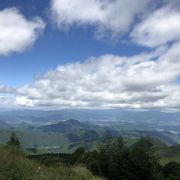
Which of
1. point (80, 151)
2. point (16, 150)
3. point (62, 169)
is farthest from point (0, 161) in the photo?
point (80, 151)

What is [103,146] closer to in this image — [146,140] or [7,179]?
[146,140]

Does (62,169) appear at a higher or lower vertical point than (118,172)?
higher

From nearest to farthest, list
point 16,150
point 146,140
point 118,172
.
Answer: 1. point 16,150
2. point 118,172
3. point 146,140

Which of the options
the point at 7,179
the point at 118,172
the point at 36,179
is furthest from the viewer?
the point at 118,172

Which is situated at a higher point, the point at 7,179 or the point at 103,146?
the point at 7,179

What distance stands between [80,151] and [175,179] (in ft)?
79.7

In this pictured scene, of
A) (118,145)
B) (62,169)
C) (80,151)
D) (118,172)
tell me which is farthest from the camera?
(118,145)

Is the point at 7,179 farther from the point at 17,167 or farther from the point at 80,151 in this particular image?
the point at 80,151

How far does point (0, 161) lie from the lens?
10055 millimetres

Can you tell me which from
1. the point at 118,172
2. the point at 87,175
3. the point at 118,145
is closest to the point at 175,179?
the point at 118,172

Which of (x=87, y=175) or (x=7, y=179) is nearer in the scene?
(x=7, y=179)

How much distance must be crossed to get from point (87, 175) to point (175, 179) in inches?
734

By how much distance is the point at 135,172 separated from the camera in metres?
39.5

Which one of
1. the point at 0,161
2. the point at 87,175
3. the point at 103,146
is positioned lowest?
the point at 103,146
